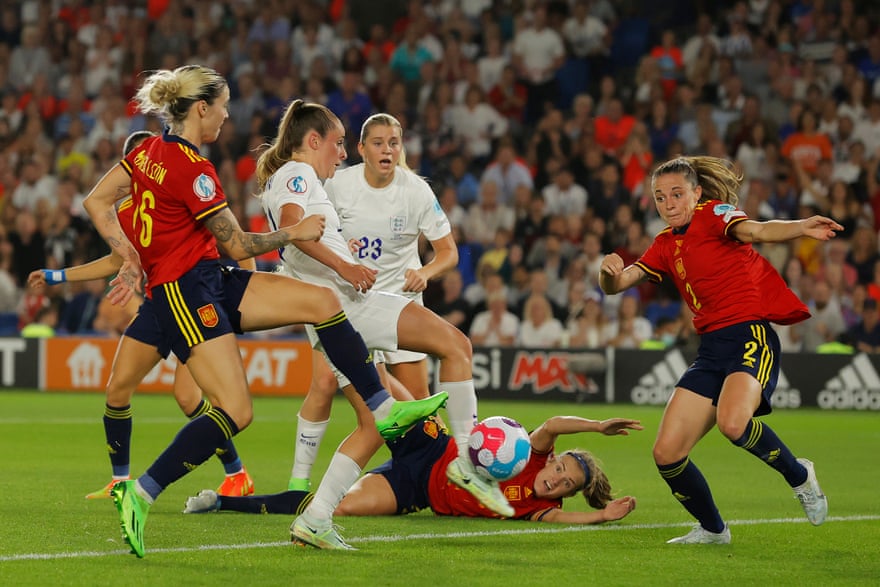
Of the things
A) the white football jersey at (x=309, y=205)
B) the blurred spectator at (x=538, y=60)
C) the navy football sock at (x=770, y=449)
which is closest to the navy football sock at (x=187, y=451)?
the white football jersey at (x=309, y=205)

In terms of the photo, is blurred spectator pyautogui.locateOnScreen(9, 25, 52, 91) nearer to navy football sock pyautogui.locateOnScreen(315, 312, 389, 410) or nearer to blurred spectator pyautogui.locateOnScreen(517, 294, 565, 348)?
blurred spectator pyautogui.locateOnScreen(517, 294, 565, 348)

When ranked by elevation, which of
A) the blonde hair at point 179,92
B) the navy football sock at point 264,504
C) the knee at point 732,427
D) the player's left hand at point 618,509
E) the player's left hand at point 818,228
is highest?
the blonde hair at point 179,92

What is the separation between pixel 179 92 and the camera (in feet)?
21.7

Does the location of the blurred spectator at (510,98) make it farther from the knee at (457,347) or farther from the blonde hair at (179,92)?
the blonde hair at (179,92)

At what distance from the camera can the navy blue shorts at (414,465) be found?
26.0 ft

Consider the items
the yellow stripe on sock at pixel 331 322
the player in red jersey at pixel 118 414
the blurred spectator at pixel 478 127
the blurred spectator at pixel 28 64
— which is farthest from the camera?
the blurred spectator at pixel 28 64

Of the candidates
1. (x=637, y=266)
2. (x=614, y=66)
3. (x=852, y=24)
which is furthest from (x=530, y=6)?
(x=637, y=266)

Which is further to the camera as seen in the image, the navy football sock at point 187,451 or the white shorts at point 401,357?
the white shorts at point 401,357

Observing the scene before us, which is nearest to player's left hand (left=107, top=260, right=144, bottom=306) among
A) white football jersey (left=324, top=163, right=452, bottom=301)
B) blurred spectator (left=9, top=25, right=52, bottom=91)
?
white football jersey (left=324, top=163, right=452, bottom=301)

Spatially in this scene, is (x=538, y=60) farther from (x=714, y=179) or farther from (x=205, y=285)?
(x=205, y=285)

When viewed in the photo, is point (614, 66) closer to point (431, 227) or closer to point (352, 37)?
point (352, 37)

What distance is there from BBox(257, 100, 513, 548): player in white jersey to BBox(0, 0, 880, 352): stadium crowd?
10131 millimetres

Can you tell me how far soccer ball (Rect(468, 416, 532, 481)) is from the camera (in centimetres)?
681

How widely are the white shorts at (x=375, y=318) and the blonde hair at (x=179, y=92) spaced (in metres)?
1.17
